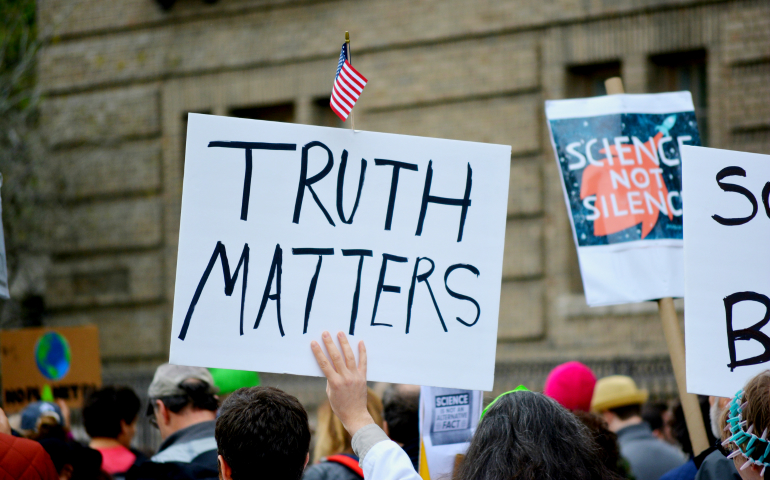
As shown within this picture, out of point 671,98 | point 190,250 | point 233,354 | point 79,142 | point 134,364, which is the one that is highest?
point 79,142

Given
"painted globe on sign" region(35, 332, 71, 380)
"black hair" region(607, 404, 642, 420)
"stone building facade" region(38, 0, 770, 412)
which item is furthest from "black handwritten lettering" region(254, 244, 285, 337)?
"stone building facade" region(38, 0, 770, 412)

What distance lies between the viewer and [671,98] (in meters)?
4.11

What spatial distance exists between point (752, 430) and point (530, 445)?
63 cm

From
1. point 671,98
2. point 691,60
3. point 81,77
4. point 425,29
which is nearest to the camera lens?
point 671,98

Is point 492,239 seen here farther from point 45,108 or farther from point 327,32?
point 45,108

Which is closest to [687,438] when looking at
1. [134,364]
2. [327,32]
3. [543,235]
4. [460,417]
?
[460,417]

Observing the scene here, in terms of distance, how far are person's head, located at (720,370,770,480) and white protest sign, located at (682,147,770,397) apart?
47 cm

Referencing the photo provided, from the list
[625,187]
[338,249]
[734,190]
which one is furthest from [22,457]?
[625,187]

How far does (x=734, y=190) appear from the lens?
3037 millimetres

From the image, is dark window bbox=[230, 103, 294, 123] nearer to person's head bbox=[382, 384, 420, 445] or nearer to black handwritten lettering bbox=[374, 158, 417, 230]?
person's head bbox=[382, 384, 420, 445]

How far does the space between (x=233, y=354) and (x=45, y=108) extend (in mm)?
11837

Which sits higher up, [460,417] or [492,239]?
[492,239]

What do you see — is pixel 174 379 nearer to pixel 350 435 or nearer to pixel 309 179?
pixel 350 435

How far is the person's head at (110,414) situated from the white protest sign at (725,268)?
2847mm
